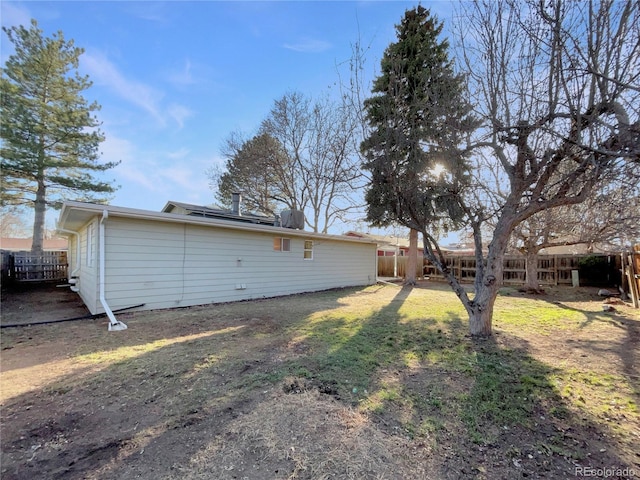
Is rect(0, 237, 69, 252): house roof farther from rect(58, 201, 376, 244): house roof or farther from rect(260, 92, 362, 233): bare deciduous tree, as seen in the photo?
rect(58, 201, 376, 244): house roof

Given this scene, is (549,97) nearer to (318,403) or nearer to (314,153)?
(318,403)

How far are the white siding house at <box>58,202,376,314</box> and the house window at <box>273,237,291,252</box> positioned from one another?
3cm

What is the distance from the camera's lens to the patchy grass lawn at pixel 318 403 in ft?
6.44

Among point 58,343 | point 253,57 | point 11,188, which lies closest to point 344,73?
point 253,57

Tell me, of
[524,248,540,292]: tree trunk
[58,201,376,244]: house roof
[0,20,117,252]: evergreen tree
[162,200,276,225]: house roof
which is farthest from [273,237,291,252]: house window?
[0,20,117,252]: evergreen tree

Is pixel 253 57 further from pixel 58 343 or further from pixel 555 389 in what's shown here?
pixel 555 389

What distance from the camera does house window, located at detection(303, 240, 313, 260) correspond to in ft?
36.1

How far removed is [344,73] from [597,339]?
6049 mm
